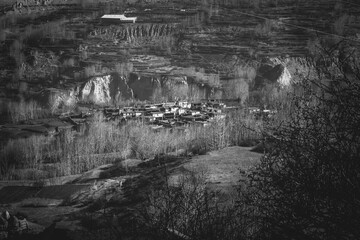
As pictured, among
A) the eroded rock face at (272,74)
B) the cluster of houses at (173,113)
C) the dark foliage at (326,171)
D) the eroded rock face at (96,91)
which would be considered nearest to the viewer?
the dark foliage at (326,171)

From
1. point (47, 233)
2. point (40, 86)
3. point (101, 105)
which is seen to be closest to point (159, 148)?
point (47, 233)

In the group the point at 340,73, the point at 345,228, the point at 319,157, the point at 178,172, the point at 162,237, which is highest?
the point at 340,73

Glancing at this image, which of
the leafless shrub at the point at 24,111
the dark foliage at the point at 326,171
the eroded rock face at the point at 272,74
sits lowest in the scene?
the leafless shrub at the point at 24,111

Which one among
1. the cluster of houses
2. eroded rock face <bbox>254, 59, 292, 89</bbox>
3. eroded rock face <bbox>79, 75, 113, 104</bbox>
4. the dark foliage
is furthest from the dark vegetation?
the cluster of houses

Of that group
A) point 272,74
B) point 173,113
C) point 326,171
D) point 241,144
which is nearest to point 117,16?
point 272,74

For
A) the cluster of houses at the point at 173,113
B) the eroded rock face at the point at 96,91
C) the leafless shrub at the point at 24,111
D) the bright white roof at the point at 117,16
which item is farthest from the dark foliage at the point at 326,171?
the bright white roof at the point at 117,16

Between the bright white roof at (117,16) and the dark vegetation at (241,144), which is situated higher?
the bright white roof at (117,16)

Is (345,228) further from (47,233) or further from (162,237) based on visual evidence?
(47,233)

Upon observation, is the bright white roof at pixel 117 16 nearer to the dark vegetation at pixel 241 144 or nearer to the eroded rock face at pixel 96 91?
the dark vegetation at pixel 241 144
